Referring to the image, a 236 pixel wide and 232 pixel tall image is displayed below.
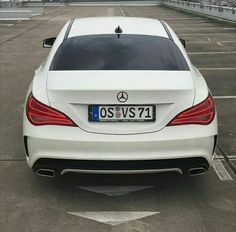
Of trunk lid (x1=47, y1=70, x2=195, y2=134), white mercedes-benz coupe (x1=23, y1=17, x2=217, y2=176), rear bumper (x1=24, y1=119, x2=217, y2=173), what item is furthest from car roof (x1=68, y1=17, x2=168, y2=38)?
rear bumper (x1=24, y1=119, x2=217, y2=173)

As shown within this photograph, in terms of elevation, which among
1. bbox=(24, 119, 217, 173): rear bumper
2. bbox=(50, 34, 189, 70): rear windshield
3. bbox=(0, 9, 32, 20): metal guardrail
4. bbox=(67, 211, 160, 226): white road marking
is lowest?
bbox=(0, 9, 32, 20): metal guardrail

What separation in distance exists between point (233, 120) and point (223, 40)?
474 inches

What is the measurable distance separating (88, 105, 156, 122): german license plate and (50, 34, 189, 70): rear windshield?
619mm

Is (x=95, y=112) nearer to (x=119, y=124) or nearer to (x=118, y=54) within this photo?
(x=119, y=124)

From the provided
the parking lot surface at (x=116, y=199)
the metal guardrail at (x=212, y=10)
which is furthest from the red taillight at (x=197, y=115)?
the metal guardrail at (x=212, y=10)

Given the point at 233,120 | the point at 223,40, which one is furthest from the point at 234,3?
the point at 233,120

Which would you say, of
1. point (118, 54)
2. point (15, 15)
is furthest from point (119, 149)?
point (15, 15)

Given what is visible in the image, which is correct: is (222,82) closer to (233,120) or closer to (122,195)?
(233,120)

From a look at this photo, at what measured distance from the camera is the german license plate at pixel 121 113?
352 cm

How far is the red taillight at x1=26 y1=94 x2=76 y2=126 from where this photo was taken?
3566 millimetres

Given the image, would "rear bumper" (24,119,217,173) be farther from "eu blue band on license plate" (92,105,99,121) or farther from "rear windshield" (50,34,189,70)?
"rear windshield" (50,34,189,70)

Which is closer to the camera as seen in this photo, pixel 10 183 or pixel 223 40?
pixel 10 183

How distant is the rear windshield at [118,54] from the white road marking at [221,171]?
1213 millimetres

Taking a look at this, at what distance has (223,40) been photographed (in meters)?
17.8
